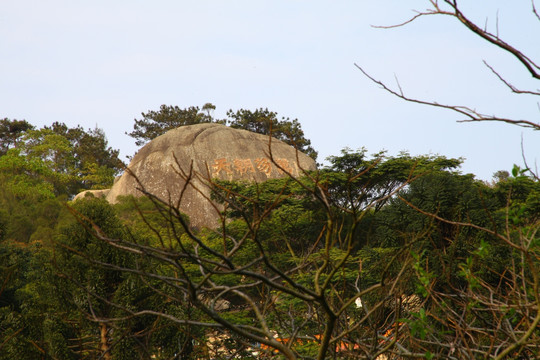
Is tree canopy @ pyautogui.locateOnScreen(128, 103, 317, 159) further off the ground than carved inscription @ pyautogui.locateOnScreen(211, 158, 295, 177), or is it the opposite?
tree canopy @ pyautogui.locateOnScreen(128, 103, 317, 159)

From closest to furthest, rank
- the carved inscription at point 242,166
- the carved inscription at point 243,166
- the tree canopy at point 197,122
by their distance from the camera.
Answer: the carved inscription at point 242,166, the carved inscription at point 243,166, the tree canopy at point 197,122

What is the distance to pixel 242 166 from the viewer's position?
26.8 metres

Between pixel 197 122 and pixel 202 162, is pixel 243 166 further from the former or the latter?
pixel 197 122

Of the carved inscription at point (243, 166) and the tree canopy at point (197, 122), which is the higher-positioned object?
the tree canopy at point (197, 122)

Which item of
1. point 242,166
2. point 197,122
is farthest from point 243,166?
point 197,122

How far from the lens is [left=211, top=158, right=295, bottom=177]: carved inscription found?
26438 millimetres

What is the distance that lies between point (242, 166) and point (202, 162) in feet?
6.82

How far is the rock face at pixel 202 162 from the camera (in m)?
25.9

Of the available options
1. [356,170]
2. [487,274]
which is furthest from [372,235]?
[487,274]

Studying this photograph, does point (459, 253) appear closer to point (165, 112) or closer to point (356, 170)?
point (356, 170)

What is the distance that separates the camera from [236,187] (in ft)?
59.1

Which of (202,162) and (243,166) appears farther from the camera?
(202,162)

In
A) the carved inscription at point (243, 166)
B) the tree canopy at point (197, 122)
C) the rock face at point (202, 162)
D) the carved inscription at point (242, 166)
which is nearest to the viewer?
the rock face at point (202, 162)

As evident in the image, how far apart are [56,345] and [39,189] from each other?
82.0 ft
